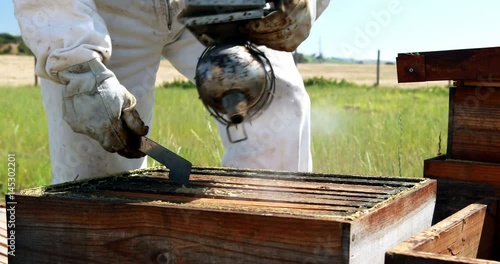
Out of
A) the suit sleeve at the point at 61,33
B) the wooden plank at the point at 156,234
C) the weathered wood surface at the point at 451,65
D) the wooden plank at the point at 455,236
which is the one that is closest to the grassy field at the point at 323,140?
the weathered wood surface at the point at 451,65

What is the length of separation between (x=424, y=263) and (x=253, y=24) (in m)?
1.00

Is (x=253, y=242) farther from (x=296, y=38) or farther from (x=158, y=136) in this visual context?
(x=158, y=136)

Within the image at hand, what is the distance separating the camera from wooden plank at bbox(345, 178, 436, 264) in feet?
4.43

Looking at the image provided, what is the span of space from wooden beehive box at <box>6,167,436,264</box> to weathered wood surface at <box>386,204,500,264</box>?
0.36 ft

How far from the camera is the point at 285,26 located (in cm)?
210

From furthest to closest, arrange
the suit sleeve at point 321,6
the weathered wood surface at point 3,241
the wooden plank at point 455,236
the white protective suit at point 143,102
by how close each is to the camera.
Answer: the suit sleeve at point 321,6, the white protective suit at point 143,102, the weathered wood surface at point 3,241, the wooden plank at point 455,236

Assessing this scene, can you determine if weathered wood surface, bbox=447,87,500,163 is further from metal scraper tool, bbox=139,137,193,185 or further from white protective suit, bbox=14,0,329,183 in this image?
metal scraper tool, bbox=139,137,193,185

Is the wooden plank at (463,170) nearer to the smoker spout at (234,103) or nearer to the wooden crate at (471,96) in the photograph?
the wooden crate at (471,96)

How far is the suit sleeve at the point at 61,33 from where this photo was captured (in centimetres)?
204

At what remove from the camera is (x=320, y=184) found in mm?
1887

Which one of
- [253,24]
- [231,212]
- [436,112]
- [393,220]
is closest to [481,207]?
[393,220]

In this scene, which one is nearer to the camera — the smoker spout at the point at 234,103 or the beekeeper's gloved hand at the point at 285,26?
the smoker spout at the point at 234,103

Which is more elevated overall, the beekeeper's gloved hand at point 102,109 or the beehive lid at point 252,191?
the beekeeper's gloved hand at point 102,109

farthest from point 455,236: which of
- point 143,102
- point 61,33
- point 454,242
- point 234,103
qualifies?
point 143,102
